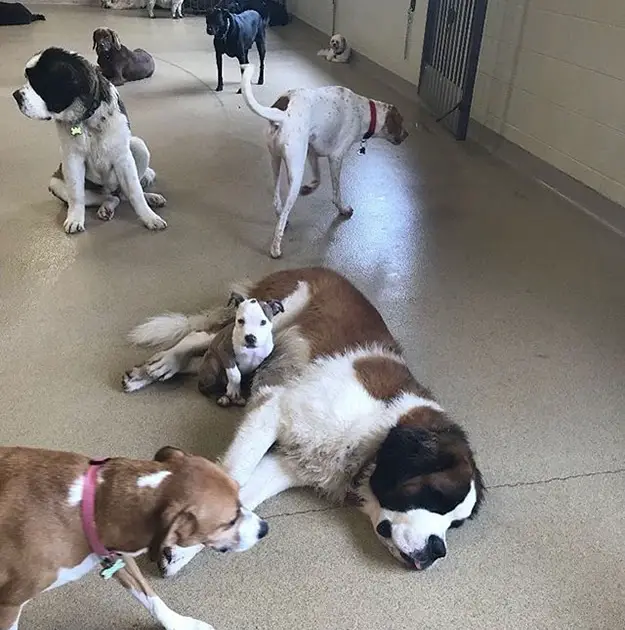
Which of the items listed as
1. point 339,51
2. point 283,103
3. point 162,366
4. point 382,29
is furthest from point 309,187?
point 339,51

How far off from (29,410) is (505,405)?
147 cm

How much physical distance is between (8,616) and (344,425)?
877 millimetres

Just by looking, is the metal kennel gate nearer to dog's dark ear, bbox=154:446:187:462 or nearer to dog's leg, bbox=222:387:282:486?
dog's leg, bbox=222:387:282:486

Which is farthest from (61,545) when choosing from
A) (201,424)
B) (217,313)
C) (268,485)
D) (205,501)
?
(217,313)

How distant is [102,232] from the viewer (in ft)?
10.4

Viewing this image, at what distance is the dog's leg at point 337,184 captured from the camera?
3320 mm

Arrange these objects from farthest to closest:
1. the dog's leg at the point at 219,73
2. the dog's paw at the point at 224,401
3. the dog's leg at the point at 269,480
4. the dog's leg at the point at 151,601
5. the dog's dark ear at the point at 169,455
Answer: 1. the dog's leg at the point at 219,73
2. the dog's paw at the point at 224,401
3. the dog's leg at the point at 269,480
4. the dog's leg at the point at 151,601
5. the dog's dark ear at the point at 169,455

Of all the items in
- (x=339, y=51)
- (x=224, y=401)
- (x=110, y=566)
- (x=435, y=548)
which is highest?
(x=110, y=566)

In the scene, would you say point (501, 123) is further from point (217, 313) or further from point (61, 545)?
point (61, 545)

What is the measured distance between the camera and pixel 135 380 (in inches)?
84.8

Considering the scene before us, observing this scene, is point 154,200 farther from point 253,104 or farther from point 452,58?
point 452,58

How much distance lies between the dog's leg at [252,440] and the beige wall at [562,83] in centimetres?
248

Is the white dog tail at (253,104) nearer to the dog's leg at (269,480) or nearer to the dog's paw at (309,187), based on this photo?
the dog's paw at (309,187)

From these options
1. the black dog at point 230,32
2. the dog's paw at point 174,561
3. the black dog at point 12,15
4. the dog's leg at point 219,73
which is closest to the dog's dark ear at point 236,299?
the dog's paw at point 174,561
